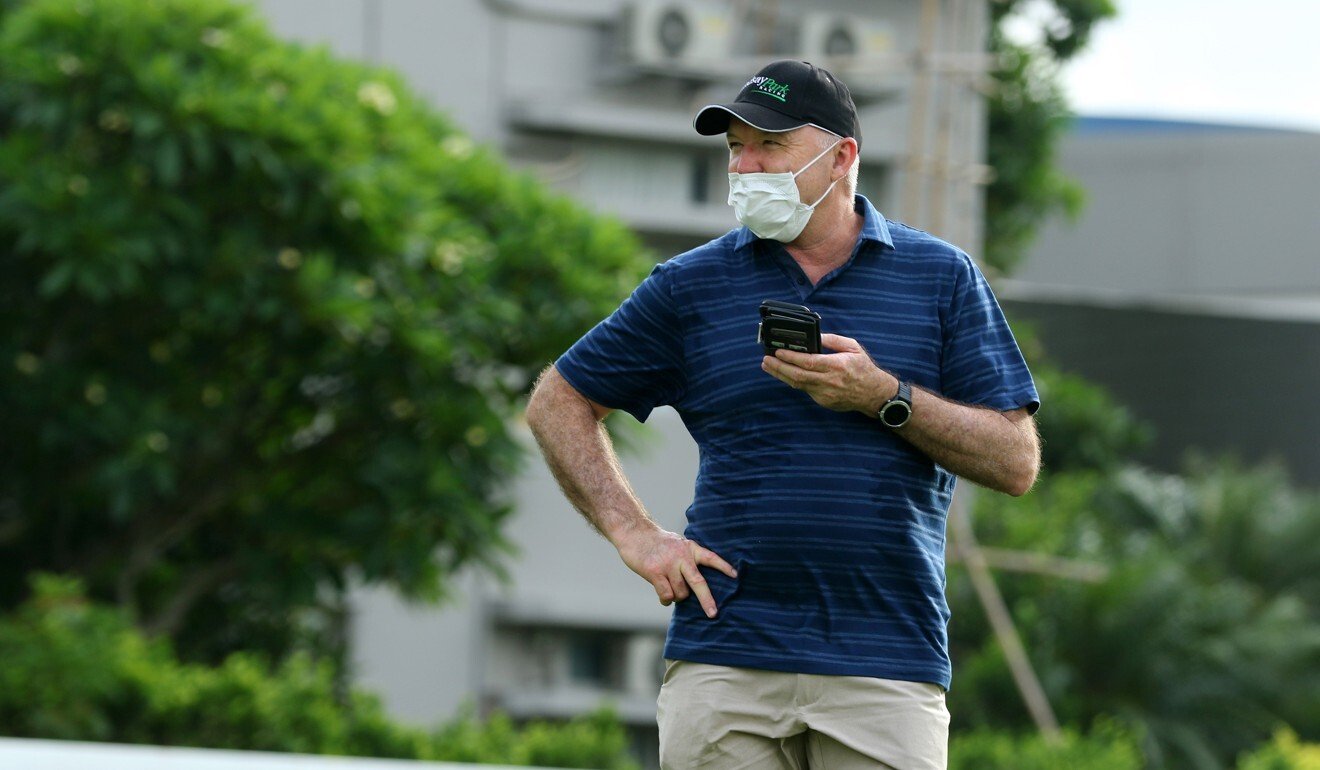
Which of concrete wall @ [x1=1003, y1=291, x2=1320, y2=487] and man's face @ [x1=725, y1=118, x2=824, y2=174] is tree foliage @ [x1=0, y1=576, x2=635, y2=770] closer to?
man's face @ [x1=725, y1=118, x2=824, y2=174]

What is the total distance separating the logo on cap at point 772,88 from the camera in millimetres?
3785

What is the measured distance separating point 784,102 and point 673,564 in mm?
833

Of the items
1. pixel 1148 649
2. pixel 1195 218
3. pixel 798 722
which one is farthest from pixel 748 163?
pixel 1195 218

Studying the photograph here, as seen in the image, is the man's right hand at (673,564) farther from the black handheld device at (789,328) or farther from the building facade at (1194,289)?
the building facade at (1194,289)

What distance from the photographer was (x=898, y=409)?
3568mm

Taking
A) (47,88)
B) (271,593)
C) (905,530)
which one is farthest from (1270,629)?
(905,530)

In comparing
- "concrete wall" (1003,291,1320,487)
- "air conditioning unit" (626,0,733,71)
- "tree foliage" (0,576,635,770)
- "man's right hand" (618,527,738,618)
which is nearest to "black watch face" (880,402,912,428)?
"man's right hand" (618,527,738,618)

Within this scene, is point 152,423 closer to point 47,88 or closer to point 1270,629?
point 47,88

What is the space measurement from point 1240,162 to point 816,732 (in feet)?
102

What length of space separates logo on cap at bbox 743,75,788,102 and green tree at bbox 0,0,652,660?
25.8ft

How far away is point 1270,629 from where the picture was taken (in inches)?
663

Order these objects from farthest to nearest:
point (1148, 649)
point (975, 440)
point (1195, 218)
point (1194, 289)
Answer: point (1194, 289)
point (1195, 218)
point (1148, 649)
point (975, 440)

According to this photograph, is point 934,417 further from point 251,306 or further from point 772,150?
point 251,306

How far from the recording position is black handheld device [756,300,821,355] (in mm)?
3506
